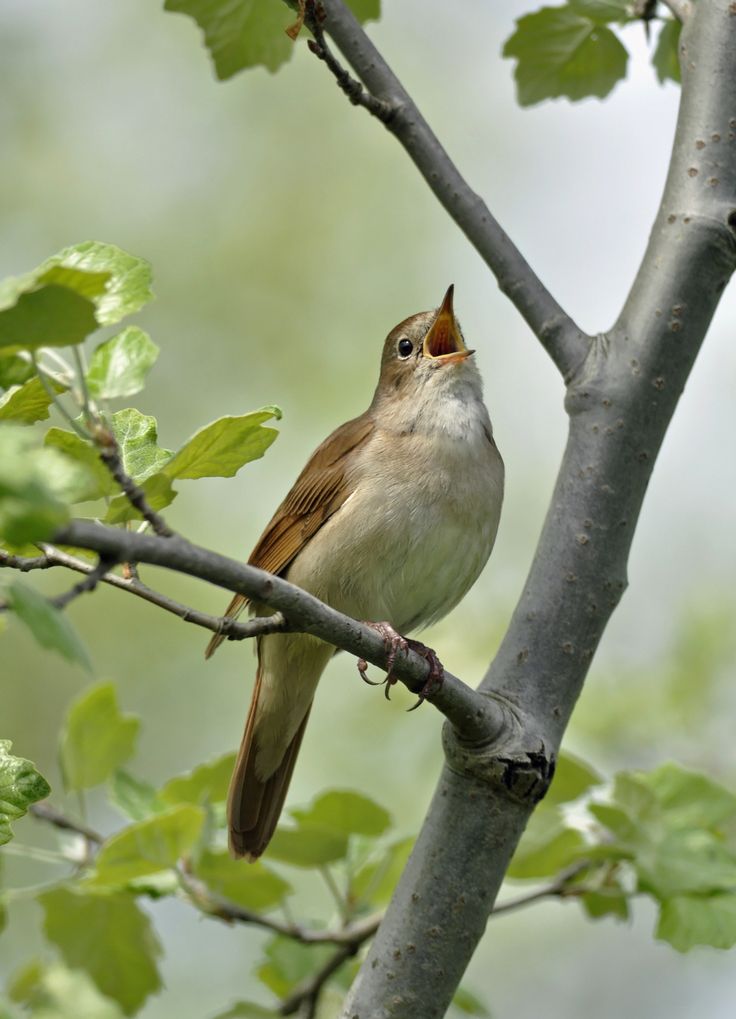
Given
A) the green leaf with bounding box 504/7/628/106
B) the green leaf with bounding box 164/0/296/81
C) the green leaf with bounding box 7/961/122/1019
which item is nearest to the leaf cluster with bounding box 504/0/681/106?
the green leaf with bounding box 504/7/628/106

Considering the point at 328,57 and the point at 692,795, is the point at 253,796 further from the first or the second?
the point at 328,57

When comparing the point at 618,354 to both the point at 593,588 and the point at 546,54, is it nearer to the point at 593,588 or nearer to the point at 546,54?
→ the point at 593,588

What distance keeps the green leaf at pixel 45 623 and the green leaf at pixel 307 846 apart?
169 cm

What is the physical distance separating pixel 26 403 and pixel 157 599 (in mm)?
358

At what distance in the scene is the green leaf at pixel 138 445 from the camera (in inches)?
75.3

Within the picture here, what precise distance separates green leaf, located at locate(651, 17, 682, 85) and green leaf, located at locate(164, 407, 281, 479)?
2.08 metres

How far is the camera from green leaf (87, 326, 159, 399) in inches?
68.7

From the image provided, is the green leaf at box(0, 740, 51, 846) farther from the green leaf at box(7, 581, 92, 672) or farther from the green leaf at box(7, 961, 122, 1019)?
the green leaf at box(7, 961, 122, 1019)

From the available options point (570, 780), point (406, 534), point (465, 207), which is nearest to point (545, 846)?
point (570, 780)

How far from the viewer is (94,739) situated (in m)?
2.96

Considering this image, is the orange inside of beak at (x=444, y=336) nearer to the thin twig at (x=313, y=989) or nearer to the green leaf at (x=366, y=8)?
the green leaf at (x=366, y=8)

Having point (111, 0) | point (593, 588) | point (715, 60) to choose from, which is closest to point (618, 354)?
point (593, 588)

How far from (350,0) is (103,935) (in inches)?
91.0

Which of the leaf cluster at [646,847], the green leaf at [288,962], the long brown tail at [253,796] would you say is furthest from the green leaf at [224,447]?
the green leaf at [288,962]
